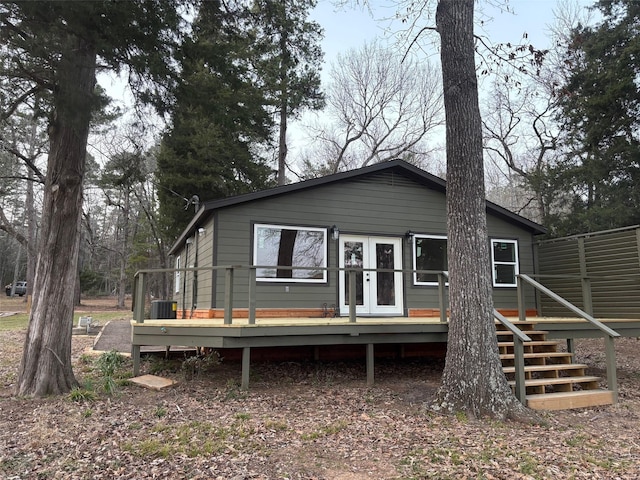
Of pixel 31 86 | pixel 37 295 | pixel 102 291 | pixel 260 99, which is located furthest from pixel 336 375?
pixel 102 291

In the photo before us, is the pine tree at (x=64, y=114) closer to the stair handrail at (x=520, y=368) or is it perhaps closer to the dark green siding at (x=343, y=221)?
the dark green siding at (x=343, y=221)

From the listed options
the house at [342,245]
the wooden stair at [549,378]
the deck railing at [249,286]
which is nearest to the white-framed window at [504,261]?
the house at [342,245]

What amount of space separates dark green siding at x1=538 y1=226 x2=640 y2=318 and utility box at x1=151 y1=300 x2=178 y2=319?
6.95m

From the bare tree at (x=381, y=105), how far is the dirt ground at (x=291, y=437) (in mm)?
19459

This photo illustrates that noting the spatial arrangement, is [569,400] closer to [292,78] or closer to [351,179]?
[351,179]

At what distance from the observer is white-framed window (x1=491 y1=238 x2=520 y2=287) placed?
33.8ft

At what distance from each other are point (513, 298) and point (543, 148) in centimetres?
1132

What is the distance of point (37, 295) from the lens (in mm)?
6000

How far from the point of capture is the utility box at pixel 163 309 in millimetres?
8758

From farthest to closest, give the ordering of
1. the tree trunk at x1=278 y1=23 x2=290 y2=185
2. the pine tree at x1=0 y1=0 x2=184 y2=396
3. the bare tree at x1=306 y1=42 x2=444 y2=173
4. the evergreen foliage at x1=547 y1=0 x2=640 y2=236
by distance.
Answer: the bare tree at x1=306 y1=42 x2=444 y2=173, the tree trunk at x1=278 y1=23 x2=290 y2=185, the evergreen foliage at x1=547 y1=0 x2=640 y2=236, the pine tree at x1=0 y1=0 x2=184 y2=396

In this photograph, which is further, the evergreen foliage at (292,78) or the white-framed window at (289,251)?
the evergreen foliage at (292,78)

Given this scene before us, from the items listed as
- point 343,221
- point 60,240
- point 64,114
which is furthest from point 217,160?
point 60,240

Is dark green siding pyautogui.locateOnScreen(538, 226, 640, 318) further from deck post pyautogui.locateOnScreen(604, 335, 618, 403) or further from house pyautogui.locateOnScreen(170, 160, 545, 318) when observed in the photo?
deck post pyautogui.locateOnScreen(604, 335, 618, 403)

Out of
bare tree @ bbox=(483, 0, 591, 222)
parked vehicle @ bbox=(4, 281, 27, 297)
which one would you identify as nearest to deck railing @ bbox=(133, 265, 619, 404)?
bare tree @ bbox=(483, 0, 591, 222)
